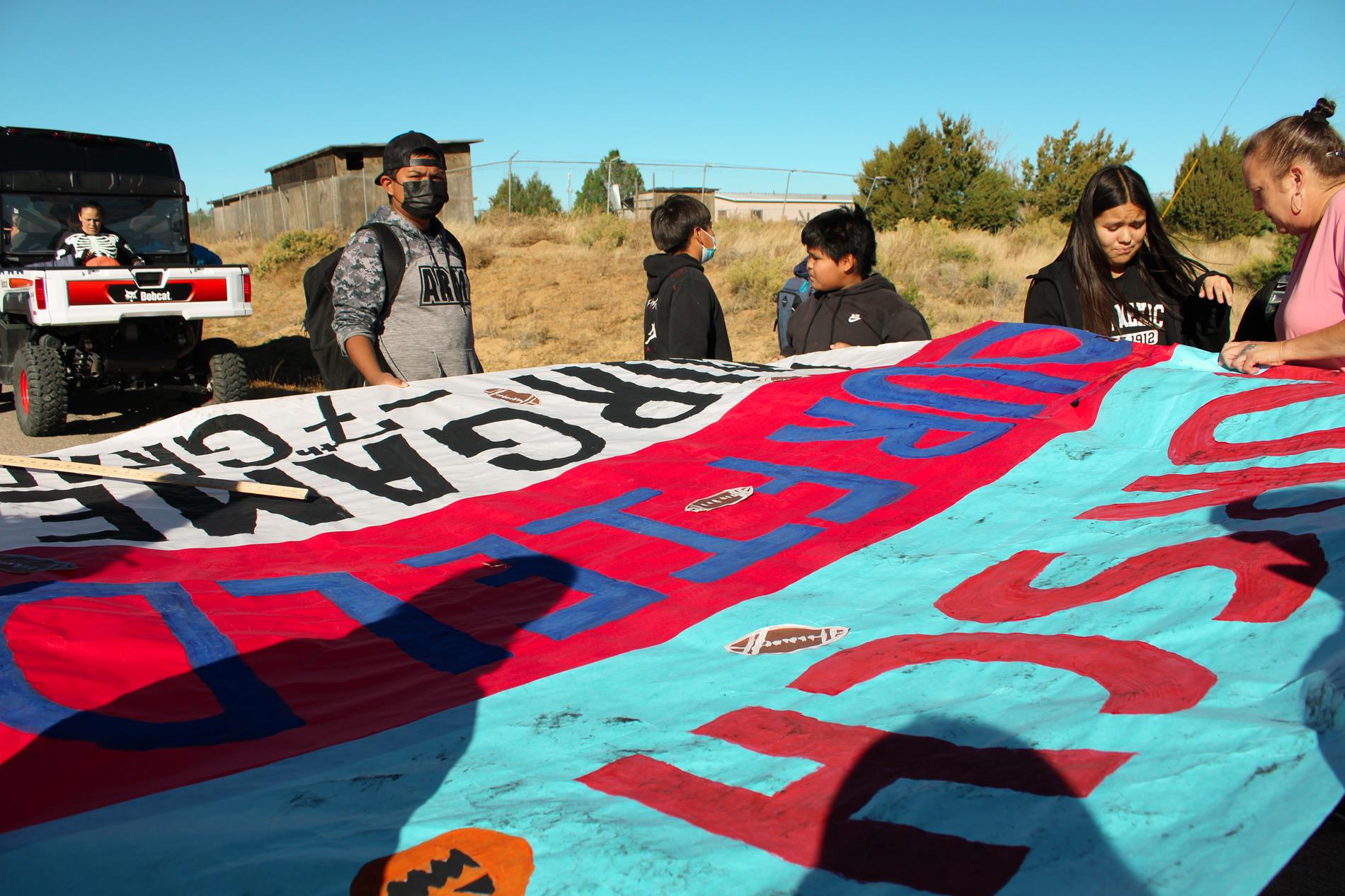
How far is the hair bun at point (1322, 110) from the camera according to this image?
3248 millimetres

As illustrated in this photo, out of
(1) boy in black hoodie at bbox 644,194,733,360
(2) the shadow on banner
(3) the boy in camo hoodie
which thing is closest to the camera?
(2) the shadow on banner

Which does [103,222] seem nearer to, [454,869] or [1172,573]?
[454,869]

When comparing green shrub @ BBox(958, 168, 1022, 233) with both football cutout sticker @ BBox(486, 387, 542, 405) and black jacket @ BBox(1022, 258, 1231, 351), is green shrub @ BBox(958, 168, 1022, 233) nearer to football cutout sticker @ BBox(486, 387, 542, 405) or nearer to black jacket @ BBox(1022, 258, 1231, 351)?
black jacket @ BBox(1022, 258, 1231, 351)

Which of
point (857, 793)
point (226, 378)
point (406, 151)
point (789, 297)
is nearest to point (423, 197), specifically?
point (406, 151)

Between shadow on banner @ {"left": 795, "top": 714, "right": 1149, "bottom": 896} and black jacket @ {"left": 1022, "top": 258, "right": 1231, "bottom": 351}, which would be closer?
shadow on banner @ {"left": 795, "top": 714, "right": 1149, "bottom": 896}

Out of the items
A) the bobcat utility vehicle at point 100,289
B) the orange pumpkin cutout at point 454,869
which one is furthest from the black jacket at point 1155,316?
the bobcat utility vehicle at point 100,289

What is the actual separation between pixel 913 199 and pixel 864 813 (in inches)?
1249

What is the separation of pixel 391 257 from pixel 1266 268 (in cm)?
1978

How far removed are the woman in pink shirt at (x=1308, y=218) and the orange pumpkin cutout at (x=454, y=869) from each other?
3.05m

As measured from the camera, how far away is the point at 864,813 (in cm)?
153

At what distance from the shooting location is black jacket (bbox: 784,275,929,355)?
4957 mm

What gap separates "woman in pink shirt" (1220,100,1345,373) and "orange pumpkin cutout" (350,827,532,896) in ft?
9.99

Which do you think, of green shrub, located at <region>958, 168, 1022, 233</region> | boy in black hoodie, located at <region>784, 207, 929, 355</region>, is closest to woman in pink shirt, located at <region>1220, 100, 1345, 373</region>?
boy in black hoodie, located at <region>784, 207, 929, 355</region>

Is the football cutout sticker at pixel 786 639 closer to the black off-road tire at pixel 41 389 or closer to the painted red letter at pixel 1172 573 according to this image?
the painted red letter at pixel 1172 573
